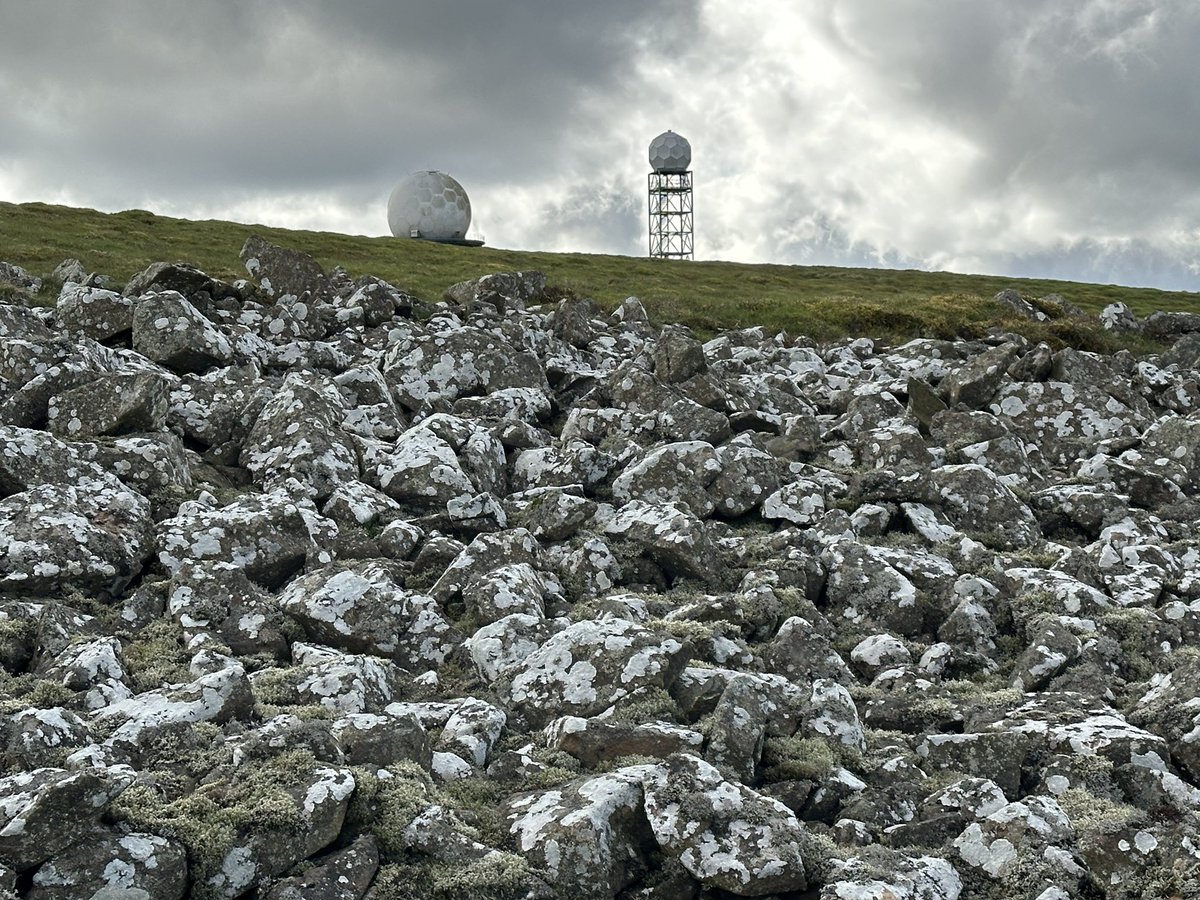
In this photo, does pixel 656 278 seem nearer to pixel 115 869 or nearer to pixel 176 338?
pixel 176 338

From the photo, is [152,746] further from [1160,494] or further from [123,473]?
[1160,494]

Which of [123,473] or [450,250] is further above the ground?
[450,250]

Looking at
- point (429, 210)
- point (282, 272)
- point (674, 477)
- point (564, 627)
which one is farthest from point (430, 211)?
point (564, 627)

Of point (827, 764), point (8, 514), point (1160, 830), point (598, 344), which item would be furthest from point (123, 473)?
point (598, 344)

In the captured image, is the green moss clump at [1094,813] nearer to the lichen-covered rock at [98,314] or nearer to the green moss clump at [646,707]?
the green moss clump at [646,707]

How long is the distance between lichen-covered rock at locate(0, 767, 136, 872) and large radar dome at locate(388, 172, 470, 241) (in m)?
73.6

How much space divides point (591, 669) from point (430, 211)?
233 feet

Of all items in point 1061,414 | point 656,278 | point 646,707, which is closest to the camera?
point 646,707

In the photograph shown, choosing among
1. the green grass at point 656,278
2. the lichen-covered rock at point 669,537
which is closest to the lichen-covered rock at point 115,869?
the lichen-covered rock at point 669,537

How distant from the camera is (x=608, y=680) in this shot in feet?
34.4

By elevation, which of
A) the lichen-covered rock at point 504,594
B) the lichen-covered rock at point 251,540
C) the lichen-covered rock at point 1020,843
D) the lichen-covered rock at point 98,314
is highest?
the lichen-covered rock at point 98,314

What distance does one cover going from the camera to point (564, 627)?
483 inches

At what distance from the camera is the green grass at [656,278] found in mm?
39750

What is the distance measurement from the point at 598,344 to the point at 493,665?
62.2ft
